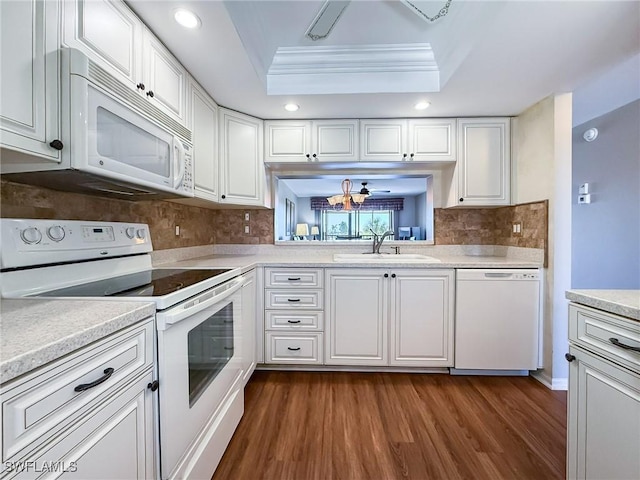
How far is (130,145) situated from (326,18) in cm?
121

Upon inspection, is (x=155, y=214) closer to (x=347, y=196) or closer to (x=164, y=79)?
(x=164, y=79)

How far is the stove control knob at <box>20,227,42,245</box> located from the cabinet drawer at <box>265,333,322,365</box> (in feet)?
Answer: 5.05

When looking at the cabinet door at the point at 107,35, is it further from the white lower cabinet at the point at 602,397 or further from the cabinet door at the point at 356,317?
the white lower cabinet at the point at 602,397

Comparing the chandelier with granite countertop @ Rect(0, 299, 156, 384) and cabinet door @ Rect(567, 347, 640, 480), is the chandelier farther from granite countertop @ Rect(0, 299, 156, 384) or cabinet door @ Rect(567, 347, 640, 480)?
granite countertop @ Rect(0, 299, 156, 384)

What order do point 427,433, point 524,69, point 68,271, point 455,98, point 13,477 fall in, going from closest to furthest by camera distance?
point 13,477, point 68,271, point 427,433, point 524,69, point 455,98

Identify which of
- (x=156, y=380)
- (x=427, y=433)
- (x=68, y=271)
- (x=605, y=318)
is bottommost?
(x=427, y=433)

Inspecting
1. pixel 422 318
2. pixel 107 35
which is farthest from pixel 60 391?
pixel 422 318

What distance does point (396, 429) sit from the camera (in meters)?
1.61

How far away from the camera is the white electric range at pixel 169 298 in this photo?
3.20 feet

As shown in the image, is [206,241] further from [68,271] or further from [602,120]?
[602,120]

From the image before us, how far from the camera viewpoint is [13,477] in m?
0.51

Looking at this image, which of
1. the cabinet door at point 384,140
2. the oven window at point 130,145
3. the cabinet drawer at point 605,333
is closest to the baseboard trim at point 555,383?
the cabinet drawer at point 605,333

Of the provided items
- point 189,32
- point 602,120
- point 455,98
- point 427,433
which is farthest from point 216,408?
point 602,120

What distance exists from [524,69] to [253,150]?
202 cm
